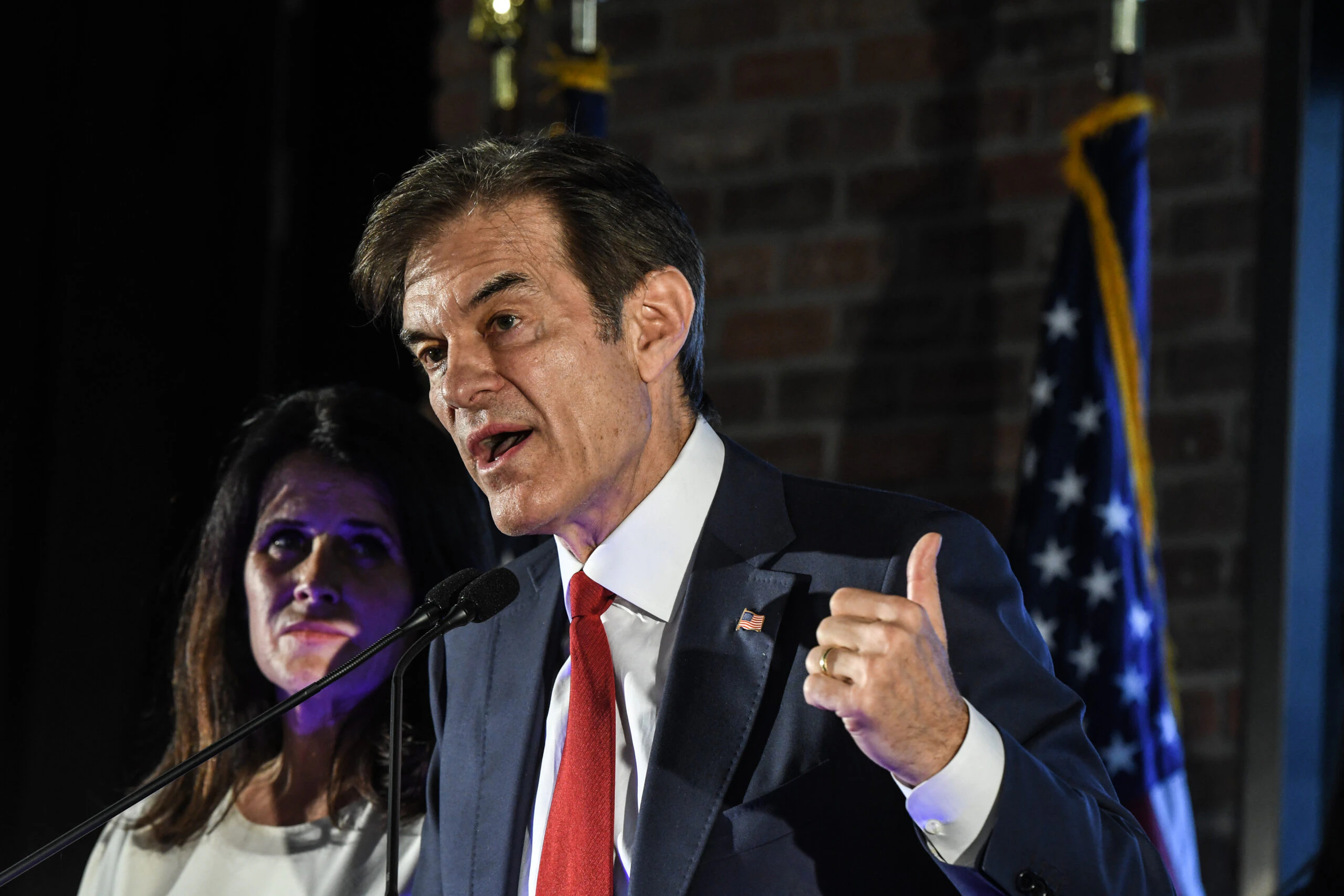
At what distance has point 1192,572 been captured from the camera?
8.96 feet

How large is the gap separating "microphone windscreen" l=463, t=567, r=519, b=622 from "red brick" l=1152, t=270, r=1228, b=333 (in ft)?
5.41

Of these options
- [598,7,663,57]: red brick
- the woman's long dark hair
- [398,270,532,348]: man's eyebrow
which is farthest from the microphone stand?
[598,7,663,57]: red brick

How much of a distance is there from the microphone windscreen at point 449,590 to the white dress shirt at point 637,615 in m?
0.20

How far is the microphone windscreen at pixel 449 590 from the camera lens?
1533 mm

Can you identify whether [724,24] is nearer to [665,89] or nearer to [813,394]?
[665,89]

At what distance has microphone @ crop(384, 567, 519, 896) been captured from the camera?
1400 millimetres

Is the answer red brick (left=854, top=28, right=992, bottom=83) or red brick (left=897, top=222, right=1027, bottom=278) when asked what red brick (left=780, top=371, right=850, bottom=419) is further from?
red brick (left=854, top=28, right=992, bottom=83)

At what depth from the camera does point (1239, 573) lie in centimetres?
271

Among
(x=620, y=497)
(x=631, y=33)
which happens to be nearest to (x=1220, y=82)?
(x=631, y=33)

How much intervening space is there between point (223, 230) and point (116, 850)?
1601 millimetres

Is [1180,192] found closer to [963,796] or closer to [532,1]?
[532,1]

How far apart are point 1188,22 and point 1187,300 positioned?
507 mm

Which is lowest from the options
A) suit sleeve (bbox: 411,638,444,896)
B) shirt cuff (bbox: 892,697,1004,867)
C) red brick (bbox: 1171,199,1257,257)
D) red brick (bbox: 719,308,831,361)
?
suit sleeve (bbox: 411,638,444,896)

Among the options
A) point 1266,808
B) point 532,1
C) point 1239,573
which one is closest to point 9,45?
point 532,1
